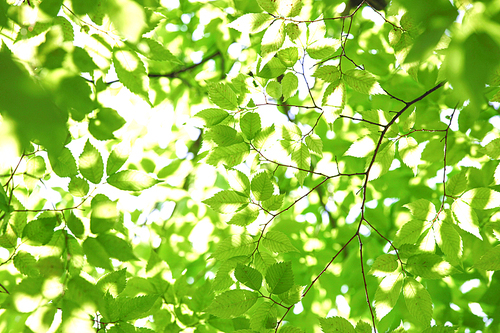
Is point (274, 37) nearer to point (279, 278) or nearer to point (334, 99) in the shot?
point (334, 99)

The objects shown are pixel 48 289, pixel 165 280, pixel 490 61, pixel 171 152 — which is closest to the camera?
pixel 490 61

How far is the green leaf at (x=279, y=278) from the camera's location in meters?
1.28

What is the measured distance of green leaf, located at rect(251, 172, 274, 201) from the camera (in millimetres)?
1444

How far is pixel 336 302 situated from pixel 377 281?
55 cm

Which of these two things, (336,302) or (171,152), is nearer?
(336,302)

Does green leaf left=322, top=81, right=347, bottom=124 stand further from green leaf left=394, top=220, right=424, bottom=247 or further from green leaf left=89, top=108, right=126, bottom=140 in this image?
green leaf left=89, top=108, right=126, bottom=140

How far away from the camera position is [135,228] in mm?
2576

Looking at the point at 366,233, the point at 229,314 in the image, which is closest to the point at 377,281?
the point at 366,233

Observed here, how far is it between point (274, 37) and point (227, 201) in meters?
0.75

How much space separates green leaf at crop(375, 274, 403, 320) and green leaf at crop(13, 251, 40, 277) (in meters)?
1.46

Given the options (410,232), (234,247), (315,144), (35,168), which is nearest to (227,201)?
(234,247)

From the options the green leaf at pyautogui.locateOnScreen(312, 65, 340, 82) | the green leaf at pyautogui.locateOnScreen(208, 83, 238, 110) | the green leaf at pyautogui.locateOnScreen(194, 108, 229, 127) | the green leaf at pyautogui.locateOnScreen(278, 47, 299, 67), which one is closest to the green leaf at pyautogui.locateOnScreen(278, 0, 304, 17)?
the green leaf at pyautogui.locateOnScreen(278, 47, 299, 67)

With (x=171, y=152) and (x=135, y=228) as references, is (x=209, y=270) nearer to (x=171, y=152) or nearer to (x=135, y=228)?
(x=135, y=228)

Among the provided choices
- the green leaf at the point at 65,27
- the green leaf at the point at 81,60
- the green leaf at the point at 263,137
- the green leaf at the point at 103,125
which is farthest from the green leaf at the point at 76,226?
the green leaf at the point at 263,137
